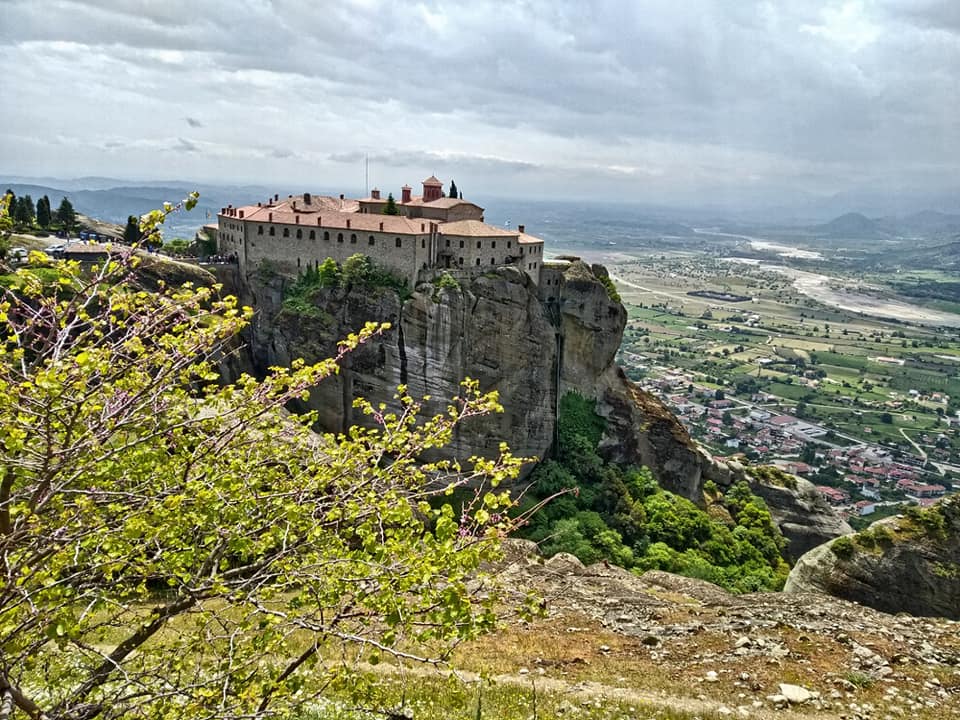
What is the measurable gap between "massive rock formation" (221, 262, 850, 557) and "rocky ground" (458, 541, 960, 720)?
24340mm

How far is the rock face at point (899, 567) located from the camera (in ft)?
75.0

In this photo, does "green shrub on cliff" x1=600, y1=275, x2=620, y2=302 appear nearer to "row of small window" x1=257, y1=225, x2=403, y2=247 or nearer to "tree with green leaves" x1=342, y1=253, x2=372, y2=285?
"row of small window" x1=257, y1=225, x2=403, y2=247

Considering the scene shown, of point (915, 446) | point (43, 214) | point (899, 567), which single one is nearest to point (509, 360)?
point (899, 567)

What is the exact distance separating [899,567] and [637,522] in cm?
2099

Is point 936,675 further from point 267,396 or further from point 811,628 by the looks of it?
point 267,396

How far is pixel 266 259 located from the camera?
46.2 meters

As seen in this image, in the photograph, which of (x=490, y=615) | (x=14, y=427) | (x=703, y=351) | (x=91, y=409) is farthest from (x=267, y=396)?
(x=703, y=351)

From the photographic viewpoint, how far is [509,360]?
43.8 meters

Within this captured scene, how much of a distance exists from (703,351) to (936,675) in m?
161

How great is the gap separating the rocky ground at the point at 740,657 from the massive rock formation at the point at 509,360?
2434 centimetres

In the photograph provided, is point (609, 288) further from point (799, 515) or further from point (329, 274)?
point (799, 515)

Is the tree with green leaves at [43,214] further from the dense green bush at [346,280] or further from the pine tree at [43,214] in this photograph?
the dense green bush at [346,280]

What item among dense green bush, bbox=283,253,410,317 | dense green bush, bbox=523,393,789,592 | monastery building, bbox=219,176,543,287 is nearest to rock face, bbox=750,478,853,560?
dense green bush, bbox=523,393,789,592

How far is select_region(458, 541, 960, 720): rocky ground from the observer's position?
1220cm
